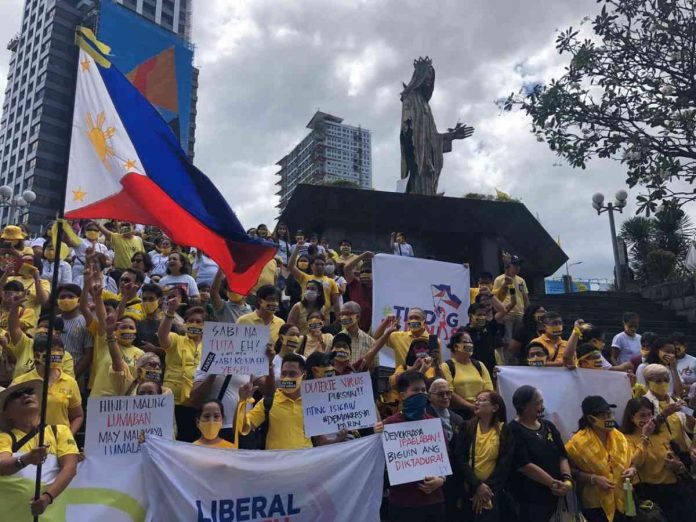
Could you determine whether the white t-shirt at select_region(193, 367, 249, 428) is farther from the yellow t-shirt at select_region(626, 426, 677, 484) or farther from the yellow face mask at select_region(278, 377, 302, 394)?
the yellow t-shirt at select_region(626, 426, 677, 484)

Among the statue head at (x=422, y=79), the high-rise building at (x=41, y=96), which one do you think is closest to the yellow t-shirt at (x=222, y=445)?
the statue head at (x=422, y=79)

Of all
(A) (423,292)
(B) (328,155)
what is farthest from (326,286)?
(B) (328,155)

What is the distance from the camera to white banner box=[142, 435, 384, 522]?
14.2ft

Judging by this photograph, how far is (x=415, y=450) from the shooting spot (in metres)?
4.89

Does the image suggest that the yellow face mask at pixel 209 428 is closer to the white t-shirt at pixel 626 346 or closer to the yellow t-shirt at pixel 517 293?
the yellow t-shirt at pixel 517 293

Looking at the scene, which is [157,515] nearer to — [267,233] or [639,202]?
[267,233]

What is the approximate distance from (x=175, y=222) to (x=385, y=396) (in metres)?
2.68

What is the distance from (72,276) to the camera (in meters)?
9.21

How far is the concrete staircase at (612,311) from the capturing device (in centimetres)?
1304

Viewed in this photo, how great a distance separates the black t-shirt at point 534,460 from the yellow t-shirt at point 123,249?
7332mm

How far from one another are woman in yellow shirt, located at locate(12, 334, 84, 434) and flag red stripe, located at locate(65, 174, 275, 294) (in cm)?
137

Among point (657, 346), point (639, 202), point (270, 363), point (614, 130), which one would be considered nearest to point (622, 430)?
point (657, 346)

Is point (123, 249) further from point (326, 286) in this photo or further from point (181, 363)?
point (181, 363)

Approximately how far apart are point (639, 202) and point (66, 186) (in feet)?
27.7
